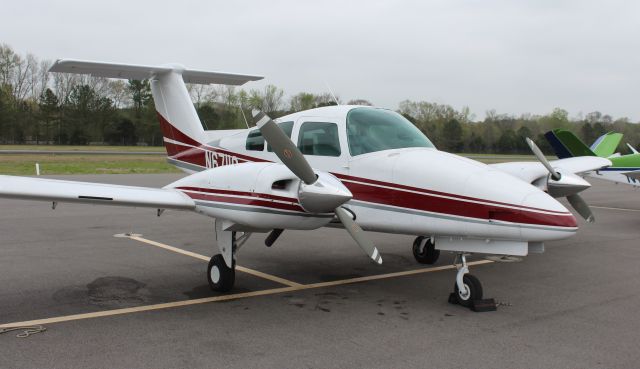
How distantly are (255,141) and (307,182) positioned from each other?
2.36m

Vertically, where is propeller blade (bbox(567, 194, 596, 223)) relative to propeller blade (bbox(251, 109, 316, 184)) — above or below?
below

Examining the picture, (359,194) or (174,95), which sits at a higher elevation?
(174,95)

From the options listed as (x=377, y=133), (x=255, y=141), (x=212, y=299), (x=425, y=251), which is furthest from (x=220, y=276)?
(x=425, y=251)

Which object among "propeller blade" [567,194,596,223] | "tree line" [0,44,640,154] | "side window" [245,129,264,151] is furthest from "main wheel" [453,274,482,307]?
"tree line" [0,44,640,154]

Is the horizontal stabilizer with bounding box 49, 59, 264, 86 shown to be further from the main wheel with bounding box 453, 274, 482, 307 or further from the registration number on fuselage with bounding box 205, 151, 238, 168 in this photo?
the main wheel with bounding box 453, 274, 482, 307

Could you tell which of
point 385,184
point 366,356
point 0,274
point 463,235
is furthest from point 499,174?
point 0,274

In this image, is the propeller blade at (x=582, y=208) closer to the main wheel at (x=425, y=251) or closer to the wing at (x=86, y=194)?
the main wheel at (x=425, y=251)

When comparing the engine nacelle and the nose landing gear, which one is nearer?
the engine nacelle

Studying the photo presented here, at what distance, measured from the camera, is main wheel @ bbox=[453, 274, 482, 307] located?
18.1 feet

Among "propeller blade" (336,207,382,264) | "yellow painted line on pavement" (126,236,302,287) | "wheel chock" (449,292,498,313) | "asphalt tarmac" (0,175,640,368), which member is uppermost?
"propeller blade" (336,207,382,264)

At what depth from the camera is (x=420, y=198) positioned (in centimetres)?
546

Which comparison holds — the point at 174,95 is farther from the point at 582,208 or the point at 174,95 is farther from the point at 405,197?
the point at 582,208

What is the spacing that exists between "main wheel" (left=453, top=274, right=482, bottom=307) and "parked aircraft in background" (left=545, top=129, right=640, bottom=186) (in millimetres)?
9940

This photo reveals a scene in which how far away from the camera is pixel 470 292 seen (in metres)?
5.55
